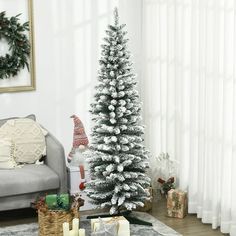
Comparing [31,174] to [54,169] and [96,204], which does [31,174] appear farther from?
[96,204]

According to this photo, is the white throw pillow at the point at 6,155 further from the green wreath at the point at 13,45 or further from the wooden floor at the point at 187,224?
the wooden floor at the point at 187,224

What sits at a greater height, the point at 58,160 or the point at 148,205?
the point at 58,160

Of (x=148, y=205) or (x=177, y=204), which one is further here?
(x=148, y=205)

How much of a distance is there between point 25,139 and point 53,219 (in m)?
1.19

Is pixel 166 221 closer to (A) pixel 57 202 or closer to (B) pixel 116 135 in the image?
(B) pixel 116 135

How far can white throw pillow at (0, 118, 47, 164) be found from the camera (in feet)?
19.9

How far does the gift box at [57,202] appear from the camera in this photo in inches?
205

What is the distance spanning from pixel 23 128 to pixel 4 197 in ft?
2.52

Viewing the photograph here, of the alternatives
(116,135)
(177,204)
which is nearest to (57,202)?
(116,135)

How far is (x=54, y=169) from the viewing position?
19.4 feet

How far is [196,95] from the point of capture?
578 centimetres

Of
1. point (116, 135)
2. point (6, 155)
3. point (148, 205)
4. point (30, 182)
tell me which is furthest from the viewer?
point (148, 205)

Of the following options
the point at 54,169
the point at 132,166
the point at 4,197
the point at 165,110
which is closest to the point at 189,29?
the point at 165,110

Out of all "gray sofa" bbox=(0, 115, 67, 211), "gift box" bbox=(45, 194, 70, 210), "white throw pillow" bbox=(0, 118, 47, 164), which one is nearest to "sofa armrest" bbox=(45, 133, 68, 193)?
"gray sofa" bbox=(0, 115, 67, 211)
